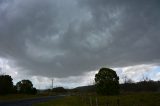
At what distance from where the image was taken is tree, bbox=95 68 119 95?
58.1 meters

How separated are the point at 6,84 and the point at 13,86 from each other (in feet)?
24.2

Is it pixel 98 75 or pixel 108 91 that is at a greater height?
pixel 98 75

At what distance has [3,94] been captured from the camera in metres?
83.1

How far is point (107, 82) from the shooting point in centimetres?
5797

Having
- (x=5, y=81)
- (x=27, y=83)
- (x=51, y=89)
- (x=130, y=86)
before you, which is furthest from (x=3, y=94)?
(x=51, y=89)

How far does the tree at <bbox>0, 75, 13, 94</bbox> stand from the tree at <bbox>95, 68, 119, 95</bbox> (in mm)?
37719

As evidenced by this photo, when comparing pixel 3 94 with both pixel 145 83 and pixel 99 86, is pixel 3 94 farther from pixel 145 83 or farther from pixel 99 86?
pixel 145 83

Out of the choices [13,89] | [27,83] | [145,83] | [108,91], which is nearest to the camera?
[108,91]

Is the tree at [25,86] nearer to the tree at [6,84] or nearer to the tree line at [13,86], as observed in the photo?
the tree line at [13,86]

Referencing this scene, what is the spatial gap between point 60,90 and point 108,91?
107 m

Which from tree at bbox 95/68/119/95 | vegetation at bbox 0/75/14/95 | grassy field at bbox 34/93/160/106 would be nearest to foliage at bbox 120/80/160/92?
vegetation at bbox 0/75/14/95

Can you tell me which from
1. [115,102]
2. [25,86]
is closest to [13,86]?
[25,86]

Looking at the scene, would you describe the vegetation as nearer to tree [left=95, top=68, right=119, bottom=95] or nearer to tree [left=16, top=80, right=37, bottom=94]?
tree [left=16, top=80, right=37, bottom=94]

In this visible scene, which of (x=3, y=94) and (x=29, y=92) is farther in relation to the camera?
(x=29, y=92)
